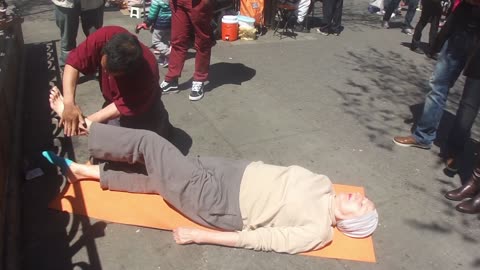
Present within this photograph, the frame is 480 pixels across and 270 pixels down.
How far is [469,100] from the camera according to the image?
140 inches

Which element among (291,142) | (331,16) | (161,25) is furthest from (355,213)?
(331,16)

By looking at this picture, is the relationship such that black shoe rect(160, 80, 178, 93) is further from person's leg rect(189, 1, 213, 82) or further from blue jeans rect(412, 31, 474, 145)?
blue jeans rect(412, 31, 474, 145)

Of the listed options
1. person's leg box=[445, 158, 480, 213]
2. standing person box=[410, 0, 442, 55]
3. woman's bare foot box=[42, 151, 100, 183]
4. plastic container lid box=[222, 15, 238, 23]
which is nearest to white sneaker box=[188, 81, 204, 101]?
woman's bare foot box=[42, 151, 100, 183]

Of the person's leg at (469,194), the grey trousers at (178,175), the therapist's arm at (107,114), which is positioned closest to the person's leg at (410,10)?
the person's leg at (469,194)

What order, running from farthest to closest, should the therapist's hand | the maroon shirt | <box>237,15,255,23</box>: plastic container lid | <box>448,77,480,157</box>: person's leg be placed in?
1. <box>237,15,255,23</box>: plastic container lid
2. <box>448,77,480,157</box>: person's leg
3. the maroon shirt
4. the therapist's hand

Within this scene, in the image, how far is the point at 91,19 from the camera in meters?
5.11

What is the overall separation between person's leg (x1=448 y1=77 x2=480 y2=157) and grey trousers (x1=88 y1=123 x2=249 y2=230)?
6.71 feet

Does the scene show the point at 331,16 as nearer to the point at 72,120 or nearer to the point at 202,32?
the point at 202,32

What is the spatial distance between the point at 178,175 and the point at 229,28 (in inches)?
190

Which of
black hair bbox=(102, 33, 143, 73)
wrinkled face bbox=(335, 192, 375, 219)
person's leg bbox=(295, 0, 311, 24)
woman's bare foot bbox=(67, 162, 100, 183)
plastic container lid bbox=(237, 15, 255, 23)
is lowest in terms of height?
woman's bare foot bbox=(67, 162, 100, 183)

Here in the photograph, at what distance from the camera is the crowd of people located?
8.92 ft

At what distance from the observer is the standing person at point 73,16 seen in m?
4.82

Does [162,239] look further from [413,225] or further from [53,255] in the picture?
[413,225]

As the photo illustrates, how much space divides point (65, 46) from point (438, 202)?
444 centimetres
